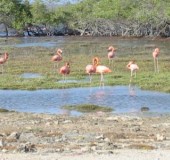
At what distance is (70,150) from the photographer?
1358 cm

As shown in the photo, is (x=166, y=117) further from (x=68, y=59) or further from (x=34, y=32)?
(x=34, y=32)

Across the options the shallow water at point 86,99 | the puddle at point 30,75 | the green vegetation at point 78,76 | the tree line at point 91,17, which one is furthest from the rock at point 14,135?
the tree line at point 91,17

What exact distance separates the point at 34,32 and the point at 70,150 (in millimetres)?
98024

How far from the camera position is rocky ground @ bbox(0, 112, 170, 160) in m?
13.9

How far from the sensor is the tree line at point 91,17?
8206cm

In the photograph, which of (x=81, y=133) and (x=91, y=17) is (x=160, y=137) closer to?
(x=81, y=133)

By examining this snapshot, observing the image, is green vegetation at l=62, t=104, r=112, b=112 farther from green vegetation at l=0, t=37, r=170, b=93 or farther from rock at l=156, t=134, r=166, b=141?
rock at l=156, t=134, r=166, b=141

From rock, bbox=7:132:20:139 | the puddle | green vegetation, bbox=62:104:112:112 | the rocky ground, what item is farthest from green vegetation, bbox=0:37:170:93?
rock, bbox=7:132:20:139

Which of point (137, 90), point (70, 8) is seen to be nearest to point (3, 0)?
point (70, 8)

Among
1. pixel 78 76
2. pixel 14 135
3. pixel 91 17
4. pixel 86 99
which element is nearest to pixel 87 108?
pixel 86 99

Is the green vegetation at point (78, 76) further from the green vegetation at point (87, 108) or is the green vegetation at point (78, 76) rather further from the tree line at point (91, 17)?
the tree line at point (91, 17)

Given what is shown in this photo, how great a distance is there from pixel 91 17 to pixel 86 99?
236ft

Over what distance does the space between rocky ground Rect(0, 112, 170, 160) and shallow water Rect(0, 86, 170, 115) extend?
167 cm

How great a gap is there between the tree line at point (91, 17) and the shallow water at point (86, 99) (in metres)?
51.9
